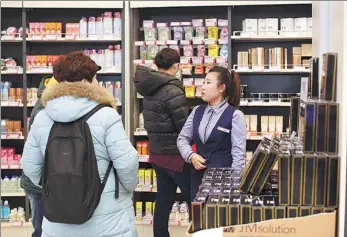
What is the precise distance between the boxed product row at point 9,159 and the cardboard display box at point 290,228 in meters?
4.17

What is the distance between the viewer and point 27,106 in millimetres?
5781

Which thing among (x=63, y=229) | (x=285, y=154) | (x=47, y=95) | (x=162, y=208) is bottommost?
(x=162, y=208)

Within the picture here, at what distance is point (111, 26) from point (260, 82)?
170 centimetres

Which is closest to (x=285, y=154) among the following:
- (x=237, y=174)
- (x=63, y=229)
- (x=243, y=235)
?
(x=243, y=235)

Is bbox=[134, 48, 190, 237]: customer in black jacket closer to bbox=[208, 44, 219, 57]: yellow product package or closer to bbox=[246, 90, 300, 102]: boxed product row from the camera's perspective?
bbox=[208, 44, 219, 57]: yellow product package

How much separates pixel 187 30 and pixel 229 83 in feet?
6.35

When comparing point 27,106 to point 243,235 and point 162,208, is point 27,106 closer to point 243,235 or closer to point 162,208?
point 162,208

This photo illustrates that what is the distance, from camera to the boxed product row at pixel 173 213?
18.3 feet

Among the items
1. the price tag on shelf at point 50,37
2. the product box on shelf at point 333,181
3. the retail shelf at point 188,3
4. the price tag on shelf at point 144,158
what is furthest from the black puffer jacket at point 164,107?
A: the product box on shelf at point 333,181

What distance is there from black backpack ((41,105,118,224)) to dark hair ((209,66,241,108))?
4.20 ft

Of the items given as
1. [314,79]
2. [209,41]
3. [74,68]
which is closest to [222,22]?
[209,41]

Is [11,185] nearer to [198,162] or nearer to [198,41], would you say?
[198,41]

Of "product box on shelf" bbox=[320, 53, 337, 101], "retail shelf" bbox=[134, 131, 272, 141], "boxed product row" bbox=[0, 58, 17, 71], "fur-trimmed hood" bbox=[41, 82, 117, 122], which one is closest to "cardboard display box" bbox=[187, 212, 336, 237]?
"product box on shelf" bbox=[320, 53, 337, 101]

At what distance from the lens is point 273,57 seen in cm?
557
